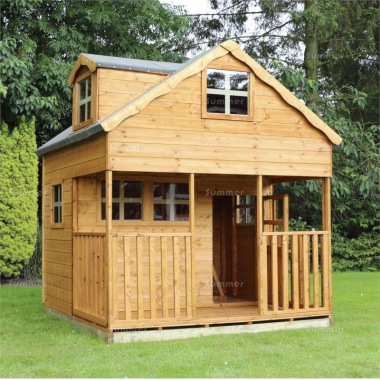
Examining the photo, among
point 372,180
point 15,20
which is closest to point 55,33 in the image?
point 15,20

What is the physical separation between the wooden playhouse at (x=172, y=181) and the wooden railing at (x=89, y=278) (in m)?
0.03

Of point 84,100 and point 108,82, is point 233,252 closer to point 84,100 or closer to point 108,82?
point 84,100

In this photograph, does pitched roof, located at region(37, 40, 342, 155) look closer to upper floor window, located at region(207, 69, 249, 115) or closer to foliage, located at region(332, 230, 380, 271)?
upper floor window, located at region(207, 69, 249, 115)

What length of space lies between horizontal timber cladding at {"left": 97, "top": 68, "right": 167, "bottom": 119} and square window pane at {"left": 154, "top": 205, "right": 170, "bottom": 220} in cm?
198

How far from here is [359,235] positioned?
23062 millimetres

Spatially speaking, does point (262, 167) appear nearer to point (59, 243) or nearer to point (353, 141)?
point (59, 243)

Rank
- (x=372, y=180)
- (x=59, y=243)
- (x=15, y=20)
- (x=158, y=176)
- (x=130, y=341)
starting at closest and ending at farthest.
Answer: (x=130, y=341), (x=158, y=176), (x=59, y=243), (x=15, y=20), (x=372, y=180)

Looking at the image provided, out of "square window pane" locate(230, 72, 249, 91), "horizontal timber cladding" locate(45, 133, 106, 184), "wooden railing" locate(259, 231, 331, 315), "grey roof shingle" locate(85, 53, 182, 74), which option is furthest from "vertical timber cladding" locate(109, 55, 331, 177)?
"grey roof shingle" locate(85, 53, 182, 74)

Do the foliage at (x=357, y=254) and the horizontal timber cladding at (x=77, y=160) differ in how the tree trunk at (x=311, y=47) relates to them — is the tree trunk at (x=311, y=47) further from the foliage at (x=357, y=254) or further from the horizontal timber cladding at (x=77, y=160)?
the horizontal timber cladding at (x=77, y=160)

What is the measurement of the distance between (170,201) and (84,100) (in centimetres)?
240

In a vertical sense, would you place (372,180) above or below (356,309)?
above

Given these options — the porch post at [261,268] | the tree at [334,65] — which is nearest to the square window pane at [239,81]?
the porch post at [261,268]

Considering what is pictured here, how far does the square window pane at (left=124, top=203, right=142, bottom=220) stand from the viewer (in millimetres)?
11758

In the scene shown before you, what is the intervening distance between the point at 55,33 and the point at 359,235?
1208 cm
